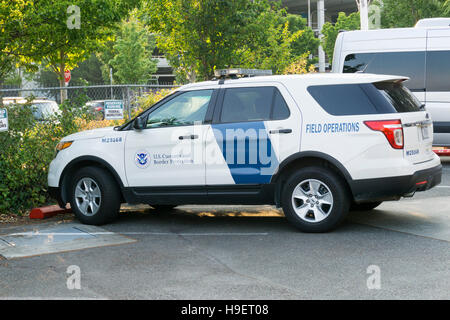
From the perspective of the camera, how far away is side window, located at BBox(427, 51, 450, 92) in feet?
43.6

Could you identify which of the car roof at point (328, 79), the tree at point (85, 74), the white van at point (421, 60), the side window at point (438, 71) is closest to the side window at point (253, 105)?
the car roof at point (328, 79)

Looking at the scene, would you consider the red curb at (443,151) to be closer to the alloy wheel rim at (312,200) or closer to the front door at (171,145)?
the alloy wheel rim at (312,200)

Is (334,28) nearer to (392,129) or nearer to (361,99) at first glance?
(361,99)

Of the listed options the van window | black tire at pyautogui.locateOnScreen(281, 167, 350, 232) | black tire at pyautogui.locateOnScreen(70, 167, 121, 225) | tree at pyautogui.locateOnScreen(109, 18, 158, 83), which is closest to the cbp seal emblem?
black tire at pyautogui.locateOnScreen(70, 167, 121, 225)

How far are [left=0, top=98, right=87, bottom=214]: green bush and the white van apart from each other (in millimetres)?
6496

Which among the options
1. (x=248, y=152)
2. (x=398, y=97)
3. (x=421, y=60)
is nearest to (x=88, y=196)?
(x=248, y=152)

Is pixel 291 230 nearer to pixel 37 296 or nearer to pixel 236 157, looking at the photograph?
pixel 236 157

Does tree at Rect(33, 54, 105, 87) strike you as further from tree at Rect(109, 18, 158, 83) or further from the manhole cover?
the manhole cover

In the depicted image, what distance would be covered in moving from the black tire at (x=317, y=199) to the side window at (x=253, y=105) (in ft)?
2.53

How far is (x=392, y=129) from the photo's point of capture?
745 cm

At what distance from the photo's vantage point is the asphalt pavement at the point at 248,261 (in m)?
5.59

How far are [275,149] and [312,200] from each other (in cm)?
74

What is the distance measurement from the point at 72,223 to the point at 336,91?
407 centimetres
